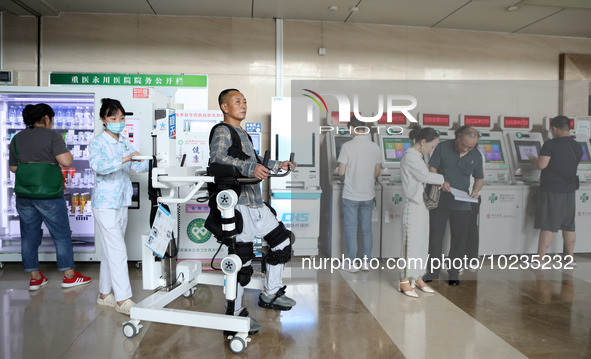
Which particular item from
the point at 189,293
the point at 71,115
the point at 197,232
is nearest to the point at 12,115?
the point at 71,115

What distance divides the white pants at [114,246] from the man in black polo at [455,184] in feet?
8.55

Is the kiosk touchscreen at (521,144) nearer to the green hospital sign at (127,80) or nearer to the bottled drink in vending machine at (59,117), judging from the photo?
the green hospital sign at (127,80)

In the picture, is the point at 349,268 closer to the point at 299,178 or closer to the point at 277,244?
the point at 299,178

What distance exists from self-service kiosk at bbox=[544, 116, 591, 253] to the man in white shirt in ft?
6.24

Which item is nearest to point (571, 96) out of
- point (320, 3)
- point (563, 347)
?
point (320, 3)

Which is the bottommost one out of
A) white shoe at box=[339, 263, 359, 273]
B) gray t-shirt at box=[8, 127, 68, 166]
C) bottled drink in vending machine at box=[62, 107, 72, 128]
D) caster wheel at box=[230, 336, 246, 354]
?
caster wheel at box=[230, 336, 246, 354]

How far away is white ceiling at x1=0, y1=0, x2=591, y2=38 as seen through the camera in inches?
192

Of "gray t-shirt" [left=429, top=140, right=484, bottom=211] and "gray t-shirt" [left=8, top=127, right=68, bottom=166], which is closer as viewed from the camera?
"gray t-shirt" [left=8, top=127, right=68, bottom=166]

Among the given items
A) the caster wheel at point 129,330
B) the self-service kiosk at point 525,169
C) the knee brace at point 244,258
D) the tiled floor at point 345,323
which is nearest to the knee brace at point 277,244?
the knee brace at point 244,258

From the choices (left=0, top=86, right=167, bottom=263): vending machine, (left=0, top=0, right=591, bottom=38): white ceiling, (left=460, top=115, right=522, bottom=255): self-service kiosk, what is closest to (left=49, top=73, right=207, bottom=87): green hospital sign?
(left=0, top=0, right=591, bottom=38): white ceiling

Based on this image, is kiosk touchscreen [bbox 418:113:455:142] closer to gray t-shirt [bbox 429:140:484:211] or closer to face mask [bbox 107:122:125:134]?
gray t-shirt [bbox 429:140:484:211]

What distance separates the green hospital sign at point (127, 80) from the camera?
5.25 meters

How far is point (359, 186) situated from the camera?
168 inches

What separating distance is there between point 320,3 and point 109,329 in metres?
4.03
